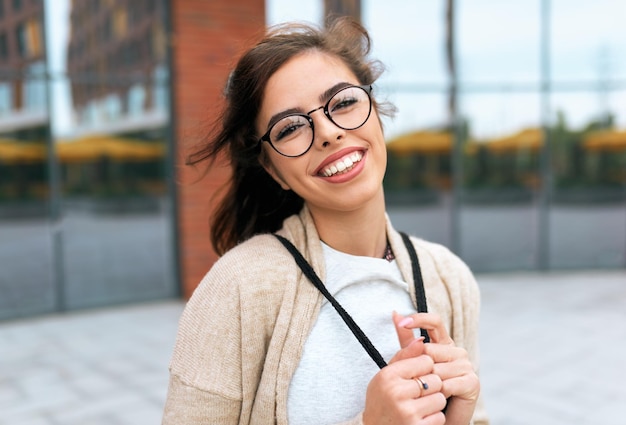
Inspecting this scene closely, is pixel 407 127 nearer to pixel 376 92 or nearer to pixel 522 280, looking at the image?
pixel 522 280

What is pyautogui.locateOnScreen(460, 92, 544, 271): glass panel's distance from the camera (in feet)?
26.3

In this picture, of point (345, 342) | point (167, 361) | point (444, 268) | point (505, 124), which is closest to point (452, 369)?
point (345, 342)

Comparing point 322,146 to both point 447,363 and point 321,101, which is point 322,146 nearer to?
point 321,101

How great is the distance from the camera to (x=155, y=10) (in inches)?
247

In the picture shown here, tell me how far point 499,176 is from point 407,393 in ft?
25.1

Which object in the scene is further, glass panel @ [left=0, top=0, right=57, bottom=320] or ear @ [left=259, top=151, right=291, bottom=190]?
glass panel @ [left=0, top=0, right=57, bottom=320]

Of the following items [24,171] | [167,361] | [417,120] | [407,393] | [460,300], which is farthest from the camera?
[417,120]

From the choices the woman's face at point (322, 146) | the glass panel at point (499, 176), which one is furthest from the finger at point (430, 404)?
the glass panel at point (499, 176)

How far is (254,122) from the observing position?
1.30 meters

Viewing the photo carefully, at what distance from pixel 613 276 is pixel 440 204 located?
2466 mm

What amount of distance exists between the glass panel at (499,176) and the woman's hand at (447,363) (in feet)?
23.3

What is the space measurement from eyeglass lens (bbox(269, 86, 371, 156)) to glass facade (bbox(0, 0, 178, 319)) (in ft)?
18.1

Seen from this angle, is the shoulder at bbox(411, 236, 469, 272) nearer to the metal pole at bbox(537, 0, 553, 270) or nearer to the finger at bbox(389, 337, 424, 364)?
the finger at bbox(389, 337, 424, 364)

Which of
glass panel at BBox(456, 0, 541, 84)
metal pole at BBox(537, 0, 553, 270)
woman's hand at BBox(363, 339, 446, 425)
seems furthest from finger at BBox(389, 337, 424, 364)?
metal pole at BBox(537, 0, 553, 270)
